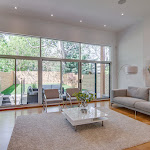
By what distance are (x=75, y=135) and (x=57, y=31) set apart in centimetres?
452

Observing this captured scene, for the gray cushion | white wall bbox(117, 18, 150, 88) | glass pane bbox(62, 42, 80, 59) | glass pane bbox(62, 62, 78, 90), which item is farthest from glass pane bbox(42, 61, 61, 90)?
white wall bbox(117, 18, 150, 88)

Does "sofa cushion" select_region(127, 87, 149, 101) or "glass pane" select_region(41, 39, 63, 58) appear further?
"glass pane" select_region(41, 39, 63, 58)

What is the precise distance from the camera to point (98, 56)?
6.54 metres

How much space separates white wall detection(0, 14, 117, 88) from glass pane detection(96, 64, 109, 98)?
0.40 m

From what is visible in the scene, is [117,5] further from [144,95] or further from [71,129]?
[71,129]

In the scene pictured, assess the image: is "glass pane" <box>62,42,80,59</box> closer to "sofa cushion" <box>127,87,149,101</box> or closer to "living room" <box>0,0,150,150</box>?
"living room" <box>0,0,150,150</box>

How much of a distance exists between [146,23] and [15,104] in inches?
261

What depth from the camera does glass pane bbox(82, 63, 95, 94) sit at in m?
6.20

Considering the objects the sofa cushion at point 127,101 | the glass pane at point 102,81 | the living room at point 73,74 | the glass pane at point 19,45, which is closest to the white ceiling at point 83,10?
the living room at point 73,74

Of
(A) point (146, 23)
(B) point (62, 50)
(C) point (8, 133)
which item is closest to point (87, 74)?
(B) point (62, 50)

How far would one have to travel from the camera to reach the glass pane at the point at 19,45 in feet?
15.8

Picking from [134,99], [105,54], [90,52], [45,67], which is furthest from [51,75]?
[134,99]

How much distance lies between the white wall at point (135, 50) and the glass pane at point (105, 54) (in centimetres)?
56

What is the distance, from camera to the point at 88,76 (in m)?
6.31
